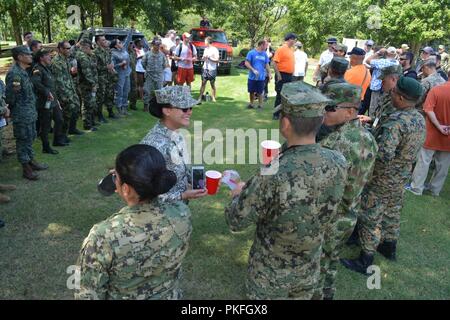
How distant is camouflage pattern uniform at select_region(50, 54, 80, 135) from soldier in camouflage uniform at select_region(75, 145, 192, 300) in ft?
19.8

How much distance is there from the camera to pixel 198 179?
9.86 feet

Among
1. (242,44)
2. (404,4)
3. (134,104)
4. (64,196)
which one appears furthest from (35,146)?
(242,44)

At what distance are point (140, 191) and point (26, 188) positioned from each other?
14.5 feet

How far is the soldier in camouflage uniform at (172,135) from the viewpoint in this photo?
9.42 feet

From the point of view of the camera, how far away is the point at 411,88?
3.51 metres

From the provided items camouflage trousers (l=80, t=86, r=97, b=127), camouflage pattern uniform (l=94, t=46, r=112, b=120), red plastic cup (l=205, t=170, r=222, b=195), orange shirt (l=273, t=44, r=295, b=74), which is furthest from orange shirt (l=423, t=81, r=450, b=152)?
camouflage pattern uniform (l=94, t=46, r=112, b=120)

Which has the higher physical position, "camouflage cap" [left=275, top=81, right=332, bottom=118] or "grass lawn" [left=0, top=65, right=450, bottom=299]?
"camouflage cap" [left=275, top=81, right=332, bottom=118]

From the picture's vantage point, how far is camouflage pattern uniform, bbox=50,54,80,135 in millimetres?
6934

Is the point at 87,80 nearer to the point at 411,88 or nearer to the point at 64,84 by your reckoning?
the point at 64,84

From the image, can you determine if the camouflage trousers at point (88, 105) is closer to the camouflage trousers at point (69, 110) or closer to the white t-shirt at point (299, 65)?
the camouflage trousers at point (69, 110)

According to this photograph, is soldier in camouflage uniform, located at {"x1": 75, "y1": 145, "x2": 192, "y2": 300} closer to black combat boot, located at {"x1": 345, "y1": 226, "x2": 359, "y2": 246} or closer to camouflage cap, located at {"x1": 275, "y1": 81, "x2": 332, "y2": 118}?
camouflage cap, located at {"x1": 275, "y1": 81, "x2": 332, "y2": 118}

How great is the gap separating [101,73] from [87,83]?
75 cm

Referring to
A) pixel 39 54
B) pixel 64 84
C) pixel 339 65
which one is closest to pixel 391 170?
pixel 339 65

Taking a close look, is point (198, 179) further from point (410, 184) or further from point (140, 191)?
point (410, 184)
